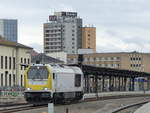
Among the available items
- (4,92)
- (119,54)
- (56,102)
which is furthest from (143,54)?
(56,102)

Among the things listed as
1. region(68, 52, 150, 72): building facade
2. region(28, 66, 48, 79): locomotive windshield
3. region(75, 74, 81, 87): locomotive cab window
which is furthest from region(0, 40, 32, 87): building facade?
region(68, 52, 150, 72): building facade

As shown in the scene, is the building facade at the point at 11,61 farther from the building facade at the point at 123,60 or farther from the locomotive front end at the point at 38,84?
the building facade at the point at 123,60

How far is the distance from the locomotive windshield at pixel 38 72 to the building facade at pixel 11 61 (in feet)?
173

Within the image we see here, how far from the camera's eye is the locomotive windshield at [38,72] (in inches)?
1494

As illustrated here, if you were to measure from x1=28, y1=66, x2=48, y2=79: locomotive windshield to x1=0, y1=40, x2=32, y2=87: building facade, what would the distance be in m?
52.6

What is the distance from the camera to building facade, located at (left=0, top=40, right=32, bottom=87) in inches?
3632

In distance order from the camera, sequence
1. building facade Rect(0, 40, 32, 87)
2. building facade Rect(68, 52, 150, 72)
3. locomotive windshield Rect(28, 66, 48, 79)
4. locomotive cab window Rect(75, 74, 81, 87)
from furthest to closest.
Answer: building facade Rect(68, 52, 150, 72), building facade Rect(0, 40, 32, 87), locomotive cab window Rect(75, 74, 81, 87), locomotive windshield Rect(28, 66, 48, 79)

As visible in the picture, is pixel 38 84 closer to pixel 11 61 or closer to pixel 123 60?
pixel 11 61

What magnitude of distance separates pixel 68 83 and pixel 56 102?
229 centimetres

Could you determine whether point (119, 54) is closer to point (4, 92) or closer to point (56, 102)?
point (4, 92)

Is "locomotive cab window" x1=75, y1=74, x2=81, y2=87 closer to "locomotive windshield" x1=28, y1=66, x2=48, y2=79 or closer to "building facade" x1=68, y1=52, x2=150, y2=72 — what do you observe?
"locomotive windshield" x1=28, y1=66, x2=48, y2=79

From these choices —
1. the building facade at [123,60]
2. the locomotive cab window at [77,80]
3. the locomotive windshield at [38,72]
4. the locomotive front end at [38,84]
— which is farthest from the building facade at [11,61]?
the building facade at [123,60]

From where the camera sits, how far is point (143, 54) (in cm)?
17550

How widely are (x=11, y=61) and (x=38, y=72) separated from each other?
191ft
